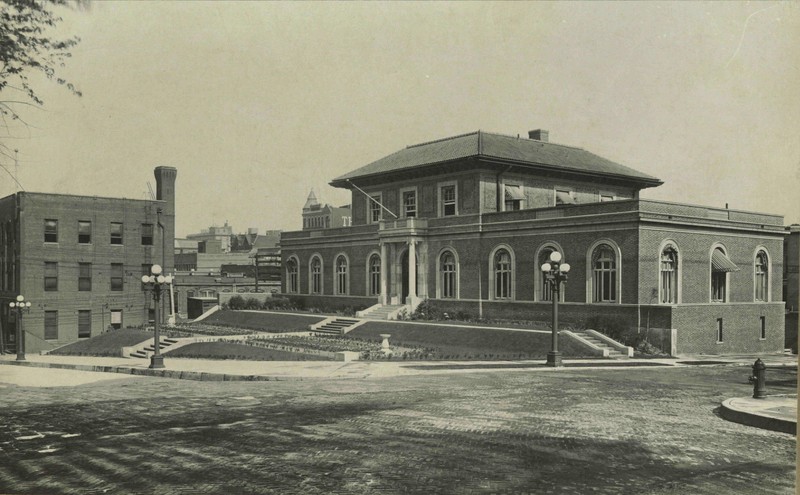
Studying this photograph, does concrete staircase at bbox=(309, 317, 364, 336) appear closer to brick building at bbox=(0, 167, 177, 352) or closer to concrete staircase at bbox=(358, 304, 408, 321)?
concrete staircase at bbox=(358, 304, 408, 321)

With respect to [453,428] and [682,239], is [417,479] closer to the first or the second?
[453,428]

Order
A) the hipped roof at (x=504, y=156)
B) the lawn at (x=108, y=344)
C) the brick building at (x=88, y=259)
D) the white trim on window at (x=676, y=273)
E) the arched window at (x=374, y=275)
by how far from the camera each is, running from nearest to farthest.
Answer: the white trim on window at (x=676, y=273), the lawn at (x=108, y=344), the hipped roof at (x=504, y=156), the arched window at (x=374, y=275), the brick building at (x=88, y=259)

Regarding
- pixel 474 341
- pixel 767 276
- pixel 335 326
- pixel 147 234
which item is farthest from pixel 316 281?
pixel 767 276

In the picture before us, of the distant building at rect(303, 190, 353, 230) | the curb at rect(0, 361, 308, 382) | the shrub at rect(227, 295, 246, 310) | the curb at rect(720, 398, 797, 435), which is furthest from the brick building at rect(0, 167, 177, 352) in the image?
the distant building at rect(303, 190, 353, 230)

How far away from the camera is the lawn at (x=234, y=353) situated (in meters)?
27.4

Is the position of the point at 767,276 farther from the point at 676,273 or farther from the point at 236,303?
the point at 236,303

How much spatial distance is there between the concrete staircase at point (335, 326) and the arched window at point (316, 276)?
929cm

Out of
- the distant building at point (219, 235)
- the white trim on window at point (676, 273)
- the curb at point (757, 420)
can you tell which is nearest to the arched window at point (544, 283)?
the white trim on window at point (676, 273)

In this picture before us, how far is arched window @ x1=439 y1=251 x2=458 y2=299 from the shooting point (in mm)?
39969

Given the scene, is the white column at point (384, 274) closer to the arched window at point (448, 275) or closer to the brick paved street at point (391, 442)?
the arched window at point (448, 275)

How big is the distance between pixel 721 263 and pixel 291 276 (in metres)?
31.2

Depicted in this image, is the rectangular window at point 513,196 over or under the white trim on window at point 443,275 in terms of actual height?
over

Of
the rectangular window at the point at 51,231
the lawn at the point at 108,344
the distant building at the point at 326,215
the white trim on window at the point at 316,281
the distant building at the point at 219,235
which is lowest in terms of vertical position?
the lawn at the point at 108,344

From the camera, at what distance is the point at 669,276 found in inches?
1212
